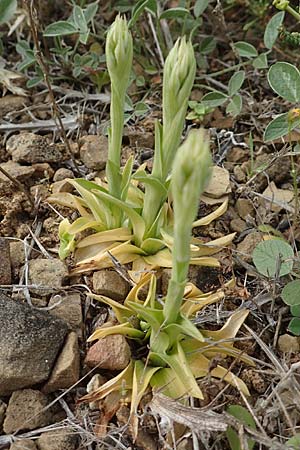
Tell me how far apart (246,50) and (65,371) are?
Answer: 115 cm

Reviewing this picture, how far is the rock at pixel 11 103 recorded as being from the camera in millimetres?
1997

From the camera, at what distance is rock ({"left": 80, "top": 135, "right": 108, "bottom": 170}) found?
180 centimetres

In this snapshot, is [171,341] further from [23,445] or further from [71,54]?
[71,54]

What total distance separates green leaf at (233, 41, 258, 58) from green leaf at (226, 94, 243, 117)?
0.48 feet

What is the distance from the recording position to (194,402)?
129cm

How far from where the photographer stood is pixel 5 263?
150 cm

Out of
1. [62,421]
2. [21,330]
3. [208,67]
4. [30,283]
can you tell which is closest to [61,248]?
[30,283]

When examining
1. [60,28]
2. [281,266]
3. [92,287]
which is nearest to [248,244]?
[281,266]

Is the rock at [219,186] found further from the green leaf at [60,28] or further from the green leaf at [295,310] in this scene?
the green leaf at [60,28]

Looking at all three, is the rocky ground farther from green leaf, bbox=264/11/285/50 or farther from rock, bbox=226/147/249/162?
green leaf, bbox=264/11/285/50

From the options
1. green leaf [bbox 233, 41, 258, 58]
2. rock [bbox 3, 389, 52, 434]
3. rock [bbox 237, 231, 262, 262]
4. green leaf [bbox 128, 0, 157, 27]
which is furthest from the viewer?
green leaf [bbox 233, 41, 258, 58]

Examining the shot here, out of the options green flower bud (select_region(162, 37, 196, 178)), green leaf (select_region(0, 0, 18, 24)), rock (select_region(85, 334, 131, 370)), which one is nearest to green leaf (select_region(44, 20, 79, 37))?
green leaf (select_region(0, 0, 18, 24))

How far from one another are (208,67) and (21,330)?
120 cm

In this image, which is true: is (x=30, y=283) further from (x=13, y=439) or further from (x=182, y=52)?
(x=182, y=52)
